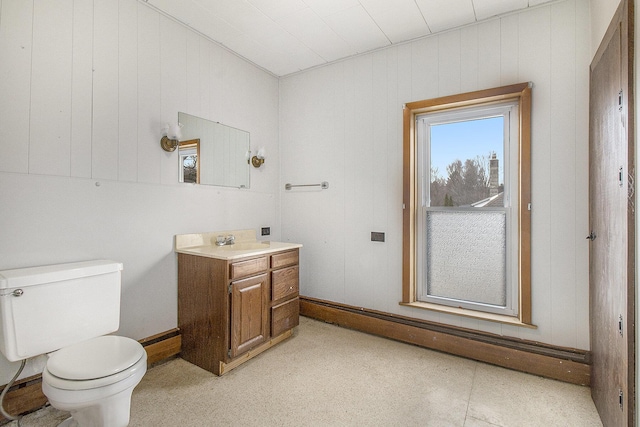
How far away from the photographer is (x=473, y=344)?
7.56ft

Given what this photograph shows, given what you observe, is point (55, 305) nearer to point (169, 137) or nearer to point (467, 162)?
point (169, 137)

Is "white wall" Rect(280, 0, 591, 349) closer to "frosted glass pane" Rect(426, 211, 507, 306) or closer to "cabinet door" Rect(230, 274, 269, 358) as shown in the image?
"frosted glass pane" Rect(426, 211, 507, 306)

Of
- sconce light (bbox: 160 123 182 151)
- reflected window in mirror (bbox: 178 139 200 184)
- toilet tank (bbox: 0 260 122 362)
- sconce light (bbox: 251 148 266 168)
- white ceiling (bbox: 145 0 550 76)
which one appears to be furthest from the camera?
sconce light (bbox: 251 148 266 168)

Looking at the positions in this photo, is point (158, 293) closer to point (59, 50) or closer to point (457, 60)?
point (59, 50)

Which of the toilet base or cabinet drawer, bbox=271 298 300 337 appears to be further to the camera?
cabinet drawer, bbox=271 298 300 337

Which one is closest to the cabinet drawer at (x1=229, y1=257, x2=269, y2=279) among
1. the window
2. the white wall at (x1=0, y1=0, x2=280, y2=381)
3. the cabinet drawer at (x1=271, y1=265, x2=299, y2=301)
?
the cabinet drawer at (x1=271, y1=265, x2=299, y2=301)

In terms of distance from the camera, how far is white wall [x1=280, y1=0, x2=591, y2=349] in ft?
6.72

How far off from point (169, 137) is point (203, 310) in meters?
1.32

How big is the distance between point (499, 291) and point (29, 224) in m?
3.13

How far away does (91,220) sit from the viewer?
1.90 metres

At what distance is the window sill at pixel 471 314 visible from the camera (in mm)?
2200

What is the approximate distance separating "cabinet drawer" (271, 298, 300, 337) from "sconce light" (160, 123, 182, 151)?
59.1 inches

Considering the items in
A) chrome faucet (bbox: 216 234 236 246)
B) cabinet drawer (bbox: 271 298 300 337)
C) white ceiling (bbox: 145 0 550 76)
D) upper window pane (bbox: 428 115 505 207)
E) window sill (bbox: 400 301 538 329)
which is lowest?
cabinet drawer (bbox: 271 298 300 337)

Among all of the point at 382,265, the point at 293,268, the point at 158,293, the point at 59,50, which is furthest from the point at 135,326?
the point at 382,265
